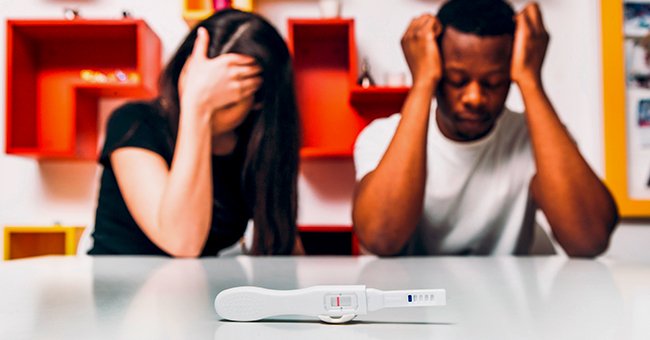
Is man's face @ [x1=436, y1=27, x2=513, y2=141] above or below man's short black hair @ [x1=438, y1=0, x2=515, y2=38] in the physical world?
below

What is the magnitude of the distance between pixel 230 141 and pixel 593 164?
1.04 meters

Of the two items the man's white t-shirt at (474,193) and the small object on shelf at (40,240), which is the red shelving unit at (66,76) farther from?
the man's white t-shirt at (474,193)

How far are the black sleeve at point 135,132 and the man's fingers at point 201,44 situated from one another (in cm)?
14

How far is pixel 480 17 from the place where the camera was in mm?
1120

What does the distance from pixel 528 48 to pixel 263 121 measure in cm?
51

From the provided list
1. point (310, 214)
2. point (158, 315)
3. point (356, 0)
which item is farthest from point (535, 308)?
point (356, 0)

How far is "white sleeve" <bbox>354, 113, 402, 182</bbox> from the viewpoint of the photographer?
1.13 meters

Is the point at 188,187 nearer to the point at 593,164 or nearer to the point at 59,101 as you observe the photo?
the point at 59,101

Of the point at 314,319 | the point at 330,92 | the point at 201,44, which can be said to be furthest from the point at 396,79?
the point at 314,319

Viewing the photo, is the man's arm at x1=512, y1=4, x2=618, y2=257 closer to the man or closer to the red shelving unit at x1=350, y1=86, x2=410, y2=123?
the man

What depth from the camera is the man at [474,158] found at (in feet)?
3.35

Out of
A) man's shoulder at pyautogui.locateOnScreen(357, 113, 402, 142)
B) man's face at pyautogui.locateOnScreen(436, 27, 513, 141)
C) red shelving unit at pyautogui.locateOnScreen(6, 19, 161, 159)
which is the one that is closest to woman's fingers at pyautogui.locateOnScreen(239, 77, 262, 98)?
man's shoulder at pyautogui.locateOnScreen(357, 113, 402, 142)

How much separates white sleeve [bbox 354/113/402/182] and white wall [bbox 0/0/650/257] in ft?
1.06

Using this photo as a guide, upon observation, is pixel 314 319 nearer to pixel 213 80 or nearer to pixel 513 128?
pixel 213 80
